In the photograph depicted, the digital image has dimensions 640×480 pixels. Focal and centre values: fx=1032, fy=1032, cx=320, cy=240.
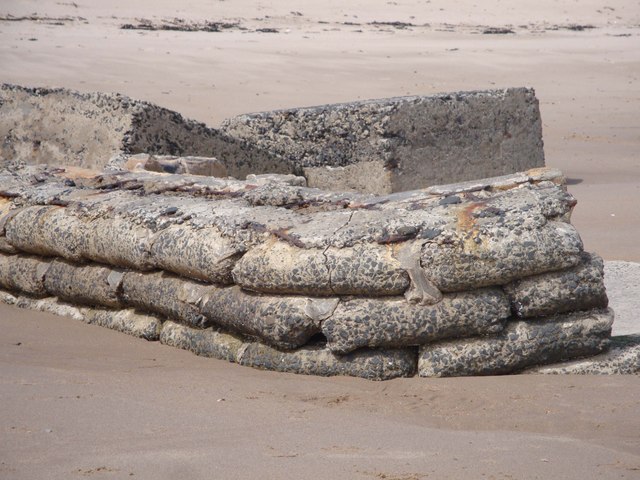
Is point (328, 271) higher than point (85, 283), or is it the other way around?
point (328, 271)

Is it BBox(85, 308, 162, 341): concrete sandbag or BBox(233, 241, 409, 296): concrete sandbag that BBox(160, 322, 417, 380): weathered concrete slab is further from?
BBox(85, 308, 162, 341): concrete sandbag

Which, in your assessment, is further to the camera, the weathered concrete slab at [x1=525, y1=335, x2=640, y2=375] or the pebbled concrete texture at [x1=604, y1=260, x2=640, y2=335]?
the pebbled concrete texture at [x1=604, y1=260, x2=640, y2=335]

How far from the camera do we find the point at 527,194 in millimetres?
3840

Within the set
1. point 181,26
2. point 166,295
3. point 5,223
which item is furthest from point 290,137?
point 181,26

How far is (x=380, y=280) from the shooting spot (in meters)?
3.63

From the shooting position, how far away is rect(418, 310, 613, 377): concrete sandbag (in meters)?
3.65

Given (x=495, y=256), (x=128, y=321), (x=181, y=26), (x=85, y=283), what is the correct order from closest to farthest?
(x=495, y=256), (x=128, y=321), (x=85, y=283), (x=181, y=26)

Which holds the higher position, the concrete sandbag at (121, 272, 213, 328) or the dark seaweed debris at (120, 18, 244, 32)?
the concrete sandbag at (121, 272, 213, 328)

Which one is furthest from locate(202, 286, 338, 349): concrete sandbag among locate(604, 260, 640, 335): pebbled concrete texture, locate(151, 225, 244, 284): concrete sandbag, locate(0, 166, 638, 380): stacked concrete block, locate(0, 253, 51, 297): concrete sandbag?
locate(604, 260, 640, 335): pebbled concrete texture

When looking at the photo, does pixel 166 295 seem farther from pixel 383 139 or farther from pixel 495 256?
pixel 383 139

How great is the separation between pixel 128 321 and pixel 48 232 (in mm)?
657

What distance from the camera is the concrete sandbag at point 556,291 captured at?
3.66 m

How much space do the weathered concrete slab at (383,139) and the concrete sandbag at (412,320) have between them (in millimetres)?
3499

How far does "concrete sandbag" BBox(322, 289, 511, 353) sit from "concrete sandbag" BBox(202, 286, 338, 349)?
2.9 inches
